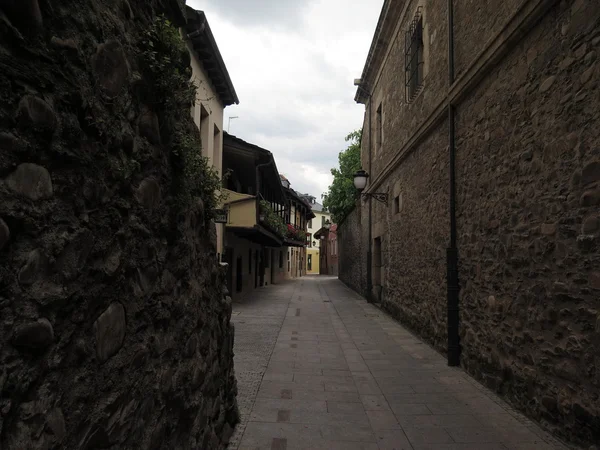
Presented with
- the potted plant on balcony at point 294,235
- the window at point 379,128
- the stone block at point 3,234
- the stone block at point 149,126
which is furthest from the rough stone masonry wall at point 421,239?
the potted plant on balcony at point 294,235

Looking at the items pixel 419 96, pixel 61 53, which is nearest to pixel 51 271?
pixel 61 53

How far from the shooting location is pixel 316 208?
2514 inches

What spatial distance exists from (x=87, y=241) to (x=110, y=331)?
1.26 feet

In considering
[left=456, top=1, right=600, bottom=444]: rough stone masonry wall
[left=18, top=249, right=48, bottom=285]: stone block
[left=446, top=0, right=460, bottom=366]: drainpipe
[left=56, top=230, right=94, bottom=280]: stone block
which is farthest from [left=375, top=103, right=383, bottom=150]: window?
[left=18, top=249, right=48, bottom=285]: stone block

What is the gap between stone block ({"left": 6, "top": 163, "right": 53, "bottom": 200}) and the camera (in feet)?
3.90

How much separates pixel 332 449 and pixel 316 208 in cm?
6061

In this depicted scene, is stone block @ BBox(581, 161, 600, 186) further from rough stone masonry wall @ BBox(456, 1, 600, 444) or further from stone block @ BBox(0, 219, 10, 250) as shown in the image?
stone block @ BBox(0, 219, 10, 250)

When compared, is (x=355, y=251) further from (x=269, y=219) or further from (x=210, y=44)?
(x=210, y=44)

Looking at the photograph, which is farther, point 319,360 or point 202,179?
point 319,360

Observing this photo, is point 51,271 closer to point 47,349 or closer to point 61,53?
point 47,349

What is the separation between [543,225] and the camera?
387 cm

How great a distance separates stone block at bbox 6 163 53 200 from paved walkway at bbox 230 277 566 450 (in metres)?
2.79

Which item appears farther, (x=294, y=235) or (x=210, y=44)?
(x=294, y=235)

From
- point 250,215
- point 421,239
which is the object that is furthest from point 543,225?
point 250,215
